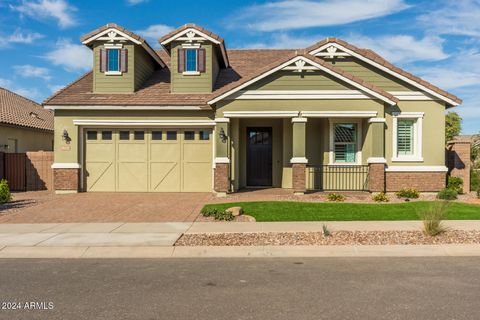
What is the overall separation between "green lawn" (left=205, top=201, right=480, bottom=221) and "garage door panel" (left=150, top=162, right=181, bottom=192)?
4.30 m

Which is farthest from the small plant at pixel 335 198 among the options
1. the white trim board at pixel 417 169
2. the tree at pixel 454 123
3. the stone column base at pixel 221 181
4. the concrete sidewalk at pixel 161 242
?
the tree at pixel 454 123

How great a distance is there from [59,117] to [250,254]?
12172mm

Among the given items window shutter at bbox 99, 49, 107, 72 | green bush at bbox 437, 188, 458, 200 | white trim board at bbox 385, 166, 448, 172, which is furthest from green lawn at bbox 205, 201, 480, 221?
window shutter at bbox 99, 49, 107, 72

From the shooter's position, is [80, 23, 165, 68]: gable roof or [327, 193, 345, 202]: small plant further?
[80, 23, 165, 68]: gable roof

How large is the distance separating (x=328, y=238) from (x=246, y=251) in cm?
190

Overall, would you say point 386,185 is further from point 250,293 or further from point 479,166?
point 250,293

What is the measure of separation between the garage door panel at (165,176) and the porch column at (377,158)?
7.70m

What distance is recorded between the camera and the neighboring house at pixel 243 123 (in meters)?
14.7

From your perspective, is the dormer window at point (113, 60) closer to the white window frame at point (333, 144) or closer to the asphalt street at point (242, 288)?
the white window frame at point (333, 144)

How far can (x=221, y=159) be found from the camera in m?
14.7

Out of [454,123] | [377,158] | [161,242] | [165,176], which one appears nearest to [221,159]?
[165,176]

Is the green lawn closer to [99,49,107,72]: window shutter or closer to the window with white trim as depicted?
the window with white trim

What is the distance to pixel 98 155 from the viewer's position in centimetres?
1664

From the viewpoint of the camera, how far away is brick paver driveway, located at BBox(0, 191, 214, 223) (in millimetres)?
10922
